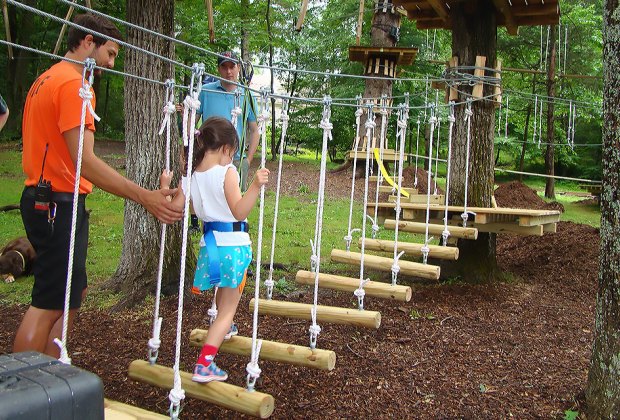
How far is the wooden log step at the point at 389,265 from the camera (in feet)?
12.8

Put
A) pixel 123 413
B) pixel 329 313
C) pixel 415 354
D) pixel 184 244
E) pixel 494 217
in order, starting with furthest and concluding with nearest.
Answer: pixel 494 217, pixel 415 354, pixel 329 313, pixel 184 244, pixel 123 413

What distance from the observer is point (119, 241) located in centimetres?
669

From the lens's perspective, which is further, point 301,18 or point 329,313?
point 301,18

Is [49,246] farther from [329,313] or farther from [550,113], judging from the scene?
[550,113]

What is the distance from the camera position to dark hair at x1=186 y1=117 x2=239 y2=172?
8.35 feet

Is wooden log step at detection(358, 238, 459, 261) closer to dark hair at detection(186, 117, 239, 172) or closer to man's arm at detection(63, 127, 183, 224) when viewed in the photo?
dark hair at detection(186, 117, 239, 172)

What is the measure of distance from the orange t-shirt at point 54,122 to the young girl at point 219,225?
42cm

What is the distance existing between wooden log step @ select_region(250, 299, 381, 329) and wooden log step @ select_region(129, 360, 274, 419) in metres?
0.79

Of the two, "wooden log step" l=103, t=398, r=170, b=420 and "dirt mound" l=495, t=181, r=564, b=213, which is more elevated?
"dirt mound" l=495, t=181, r=564, b=213

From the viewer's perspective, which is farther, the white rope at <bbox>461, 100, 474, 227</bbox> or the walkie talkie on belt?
the white rope at <bbox>461, 100, 474, 227</bbox>

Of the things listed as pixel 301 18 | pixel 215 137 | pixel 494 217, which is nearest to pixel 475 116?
pixel 494 217

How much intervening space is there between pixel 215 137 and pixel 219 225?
15.6 inches

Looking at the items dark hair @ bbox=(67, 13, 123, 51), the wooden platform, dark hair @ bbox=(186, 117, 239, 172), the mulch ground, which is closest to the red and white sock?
the mulch ground

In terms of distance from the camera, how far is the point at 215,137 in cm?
254
